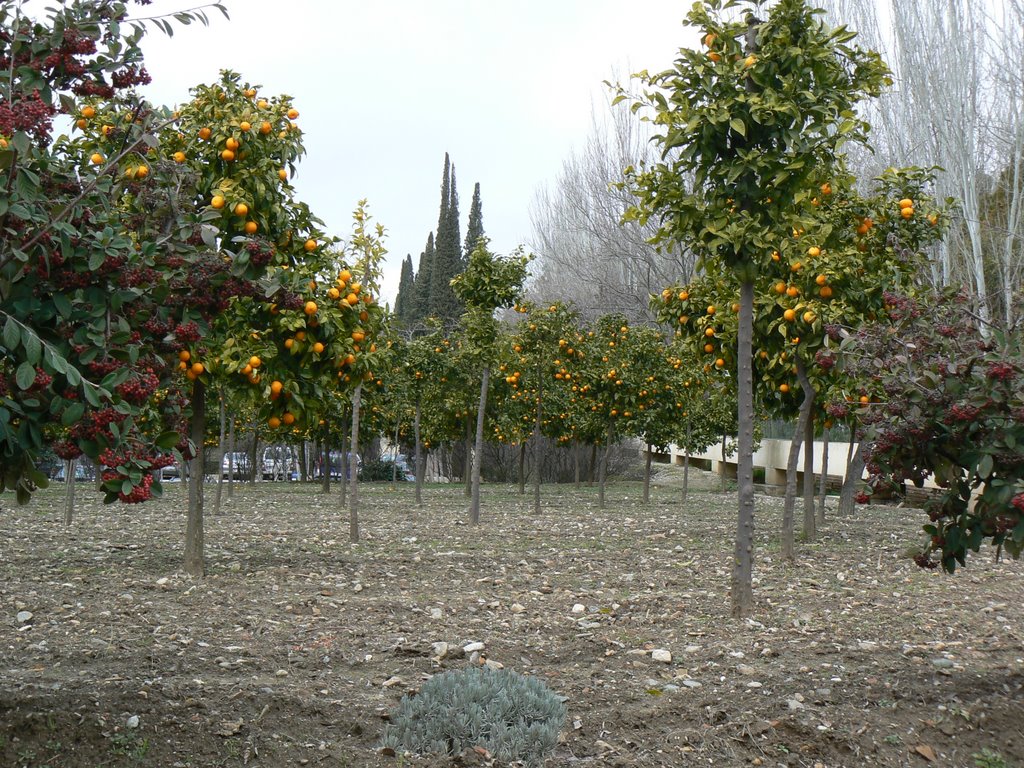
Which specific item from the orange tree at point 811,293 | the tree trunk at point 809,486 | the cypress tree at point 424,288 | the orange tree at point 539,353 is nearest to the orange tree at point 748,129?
the orange tree at point 811,293

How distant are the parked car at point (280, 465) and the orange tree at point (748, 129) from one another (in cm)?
3328

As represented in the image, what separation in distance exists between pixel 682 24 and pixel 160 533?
8.21m

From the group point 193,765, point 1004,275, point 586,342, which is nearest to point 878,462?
point 193,765

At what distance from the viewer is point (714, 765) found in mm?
3754

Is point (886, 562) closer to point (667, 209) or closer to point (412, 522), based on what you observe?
point (667, 209)

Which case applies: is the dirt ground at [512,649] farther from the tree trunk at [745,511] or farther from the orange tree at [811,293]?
the orange tree at [811,293]

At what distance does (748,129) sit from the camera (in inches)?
232

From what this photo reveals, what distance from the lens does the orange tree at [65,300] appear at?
2512 mm

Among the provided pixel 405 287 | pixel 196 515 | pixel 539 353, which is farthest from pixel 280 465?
pixel 196 515

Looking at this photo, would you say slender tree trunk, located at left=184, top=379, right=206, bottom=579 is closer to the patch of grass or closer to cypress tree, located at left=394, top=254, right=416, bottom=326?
the patch of grass

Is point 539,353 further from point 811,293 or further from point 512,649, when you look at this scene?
point 512,649

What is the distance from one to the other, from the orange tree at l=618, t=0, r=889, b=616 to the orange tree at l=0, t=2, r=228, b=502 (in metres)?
3.58

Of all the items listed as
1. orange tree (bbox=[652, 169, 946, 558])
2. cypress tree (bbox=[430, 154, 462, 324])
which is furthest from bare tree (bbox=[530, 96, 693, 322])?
orange tree (bbox=[652, 169, 946, 558])

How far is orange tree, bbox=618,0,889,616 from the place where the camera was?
18.8 ft
